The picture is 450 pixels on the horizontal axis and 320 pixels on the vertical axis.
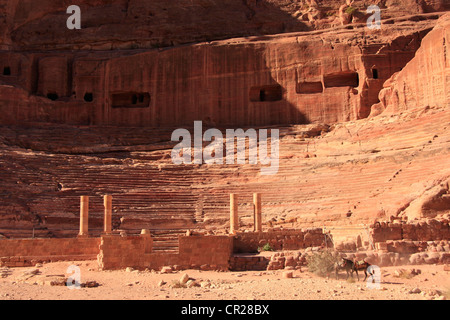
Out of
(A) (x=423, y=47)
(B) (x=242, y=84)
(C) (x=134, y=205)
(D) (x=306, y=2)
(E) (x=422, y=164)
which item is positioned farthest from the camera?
(D) (x=306, y=2)

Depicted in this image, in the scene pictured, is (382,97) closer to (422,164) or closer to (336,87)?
(336,87)

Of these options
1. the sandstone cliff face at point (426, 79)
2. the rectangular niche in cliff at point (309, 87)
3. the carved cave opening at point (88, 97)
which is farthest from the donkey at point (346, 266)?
the carved cave opening at point (88, 97)

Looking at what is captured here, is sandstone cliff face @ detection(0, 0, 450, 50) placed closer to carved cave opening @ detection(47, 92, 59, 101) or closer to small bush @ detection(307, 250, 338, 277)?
carved cave opening @ detection(47, 92, 59, 101)

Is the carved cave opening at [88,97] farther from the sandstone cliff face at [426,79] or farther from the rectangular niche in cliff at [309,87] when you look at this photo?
the sandstone cliff face at [426,79]

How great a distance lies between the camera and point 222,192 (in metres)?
21.8

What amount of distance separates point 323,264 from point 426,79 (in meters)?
15.1

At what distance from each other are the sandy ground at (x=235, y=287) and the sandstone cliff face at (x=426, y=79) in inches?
523

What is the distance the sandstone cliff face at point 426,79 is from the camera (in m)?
22.8

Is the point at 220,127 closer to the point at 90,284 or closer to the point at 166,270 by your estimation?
the point at 166,270

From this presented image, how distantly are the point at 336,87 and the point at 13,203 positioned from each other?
15869 mm

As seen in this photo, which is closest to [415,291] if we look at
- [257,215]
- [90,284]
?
[90,284]

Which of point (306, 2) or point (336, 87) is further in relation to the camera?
point (306, 2)

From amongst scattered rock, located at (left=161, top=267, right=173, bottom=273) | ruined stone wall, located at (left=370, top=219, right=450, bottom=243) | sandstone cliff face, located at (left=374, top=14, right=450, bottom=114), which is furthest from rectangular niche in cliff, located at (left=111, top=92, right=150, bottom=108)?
ruined stone wall, located at (left=370, top=219, right=450, bottom=243)
